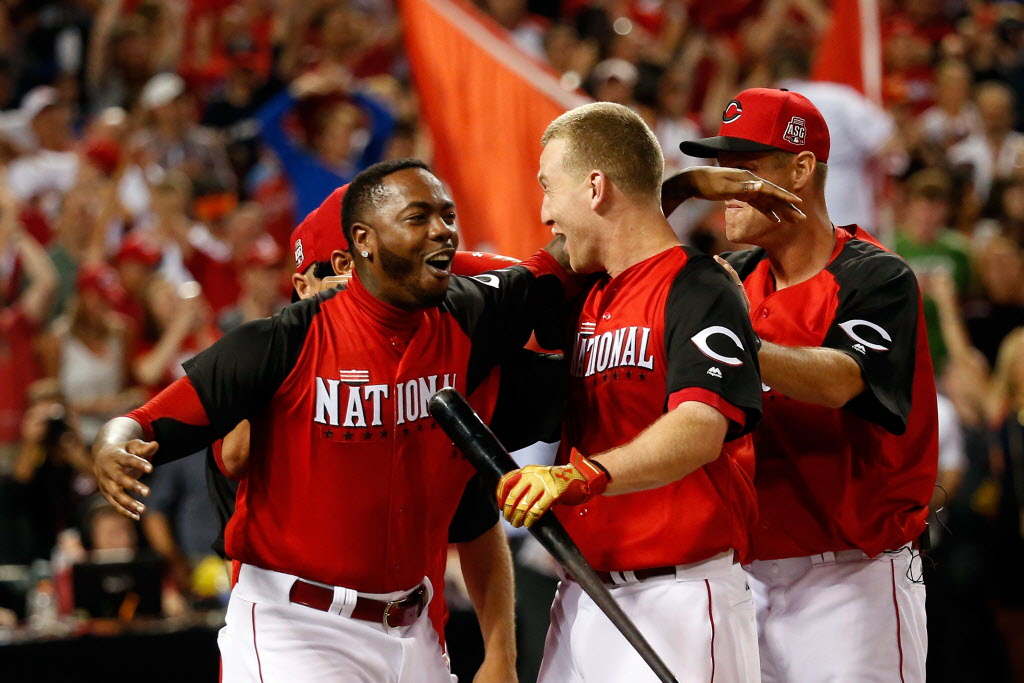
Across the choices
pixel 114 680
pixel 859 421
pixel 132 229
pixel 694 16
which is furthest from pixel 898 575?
pixel 694 16

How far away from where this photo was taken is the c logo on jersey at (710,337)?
305 centimetres

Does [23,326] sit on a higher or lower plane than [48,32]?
lower

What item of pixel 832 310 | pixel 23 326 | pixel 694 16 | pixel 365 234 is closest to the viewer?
pixel 365 234

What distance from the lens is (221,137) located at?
10.7 meters

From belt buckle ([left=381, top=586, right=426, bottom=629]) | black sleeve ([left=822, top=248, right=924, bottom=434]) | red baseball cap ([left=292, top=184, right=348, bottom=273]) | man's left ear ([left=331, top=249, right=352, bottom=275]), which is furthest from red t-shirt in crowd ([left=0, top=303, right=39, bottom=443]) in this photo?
black sleeve ([left=822, top=248, right=924, bottom=434])

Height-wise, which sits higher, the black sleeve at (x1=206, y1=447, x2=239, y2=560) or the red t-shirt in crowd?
the black sleeve at (x1=206, y1=447, x2=239, y2=560)

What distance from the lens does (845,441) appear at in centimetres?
381

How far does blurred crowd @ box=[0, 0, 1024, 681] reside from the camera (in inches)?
297

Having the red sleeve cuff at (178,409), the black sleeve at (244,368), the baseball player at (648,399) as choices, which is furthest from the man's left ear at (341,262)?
the red sleeve cuff at (178,409)

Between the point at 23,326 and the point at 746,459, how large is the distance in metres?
5.79

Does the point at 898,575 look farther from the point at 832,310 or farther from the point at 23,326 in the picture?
the point at 23,326

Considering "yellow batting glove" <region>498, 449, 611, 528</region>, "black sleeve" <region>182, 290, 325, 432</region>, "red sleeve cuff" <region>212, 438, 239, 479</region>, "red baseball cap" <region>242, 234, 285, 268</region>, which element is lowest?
"red baseball cap" <region>242, 234, 285, 268</region>

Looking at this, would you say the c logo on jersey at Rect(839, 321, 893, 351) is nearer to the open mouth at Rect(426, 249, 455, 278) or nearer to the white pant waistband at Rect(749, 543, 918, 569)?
the white pant waistband at Rect(749, 543, 918, 569)

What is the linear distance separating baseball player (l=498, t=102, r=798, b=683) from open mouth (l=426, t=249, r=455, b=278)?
306 millimetres
